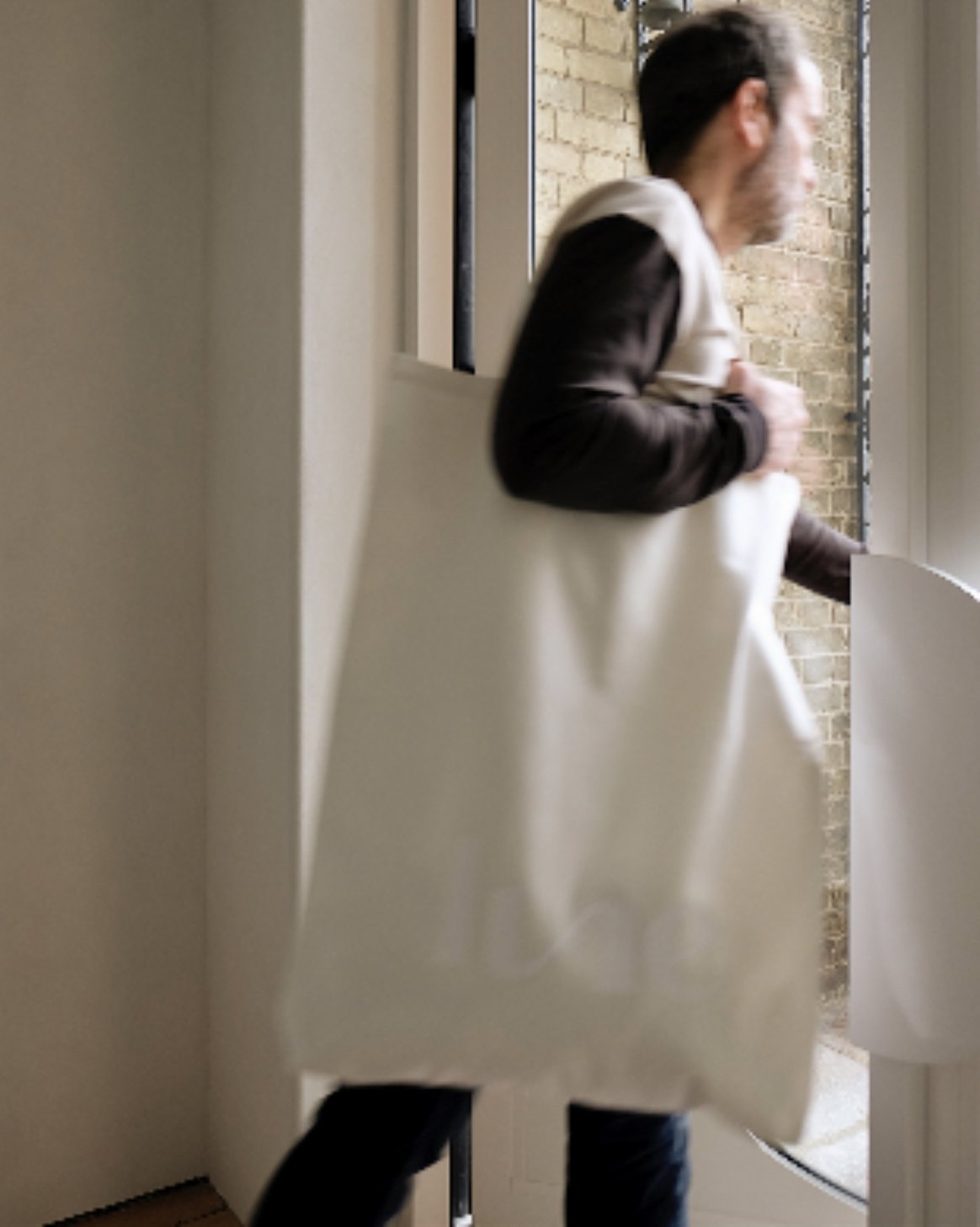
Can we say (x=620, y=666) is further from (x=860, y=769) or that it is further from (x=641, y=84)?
(x=641, y=84)

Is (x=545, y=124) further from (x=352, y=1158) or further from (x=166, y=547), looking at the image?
(x=352, y=1158)

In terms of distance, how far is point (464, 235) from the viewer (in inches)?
68.5

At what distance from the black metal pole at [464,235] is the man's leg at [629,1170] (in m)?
0.76

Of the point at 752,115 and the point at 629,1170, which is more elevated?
the point at 752,115

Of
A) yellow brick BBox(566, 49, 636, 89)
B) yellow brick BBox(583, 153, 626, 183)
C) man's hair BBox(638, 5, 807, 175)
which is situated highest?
yellow brick BBox(566, 49, 636, 89)

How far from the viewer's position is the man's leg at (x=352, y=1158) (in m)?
0.91

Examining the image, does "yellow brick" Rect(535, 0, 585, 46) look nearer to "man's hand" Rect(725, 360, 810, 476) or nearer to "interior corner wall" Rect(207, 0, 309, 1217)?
"interior corner wall" Rect(207, 0, 309, 1217)

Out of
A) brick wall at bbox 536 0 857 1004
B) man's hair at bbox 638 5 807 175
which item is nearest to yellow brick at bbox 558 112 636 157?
brick wall at bbox 536 0 857 1004

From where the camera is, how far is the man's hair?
2.94ft

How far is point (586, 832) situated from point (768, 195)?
0.55m

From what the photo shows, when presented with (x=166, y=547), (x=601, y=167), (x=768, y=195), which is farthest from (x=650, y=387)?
(x=166, y=547)

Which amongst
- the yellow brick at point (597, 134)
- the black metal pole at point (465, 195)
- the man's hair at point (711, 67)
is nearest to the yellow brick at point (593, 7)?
the yellow brick at point (597, 134)

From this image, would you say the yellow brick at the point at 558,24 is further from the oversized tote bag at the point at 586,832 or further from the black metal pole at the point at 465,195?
the oversized tote bag at the point at 586,832

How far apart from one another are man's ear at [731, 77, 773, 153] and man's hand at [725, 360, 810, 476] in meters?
0.19
